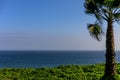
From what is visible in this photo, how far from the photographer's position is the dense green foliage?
106 ft

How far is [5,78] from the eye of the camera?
106 feet

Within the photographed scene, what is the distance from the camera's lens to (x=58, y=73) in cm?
3491

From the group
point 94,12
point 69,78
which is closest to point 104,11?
point 94,12

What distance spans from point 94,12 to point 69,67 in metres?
7.63

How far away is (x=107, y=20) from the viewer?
32.7m

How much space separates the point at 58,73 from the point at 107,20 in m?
6.92

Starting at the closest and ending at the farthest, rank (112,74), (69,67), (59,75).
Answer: (112,74), (59,75), (69,67)

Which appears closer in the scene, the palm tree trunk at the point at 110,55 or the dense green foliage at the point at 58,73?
the palm tree trunk at the point at 110,55

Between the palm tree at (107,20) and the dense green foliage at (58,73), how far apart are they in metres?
1.65

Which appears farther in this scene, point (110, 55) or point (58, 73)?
point (58, 73)

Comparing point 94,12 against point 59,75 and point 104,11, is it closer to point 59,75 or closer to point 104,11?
point 104,11

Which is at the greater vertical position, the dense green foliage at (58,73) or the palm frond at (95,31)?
the palm frond at (95,31)

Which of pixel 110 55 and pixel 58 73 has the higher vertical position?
pixel 110 55

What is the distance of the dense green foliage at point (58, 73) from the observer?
32281 mm
